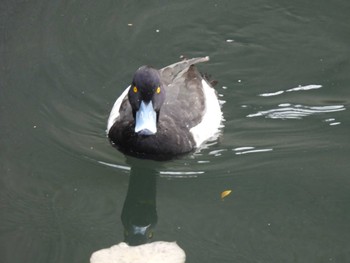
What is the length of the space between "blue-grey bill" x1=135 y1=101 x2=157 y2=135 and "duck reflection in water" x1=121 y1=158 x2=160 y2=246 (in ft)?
1.34

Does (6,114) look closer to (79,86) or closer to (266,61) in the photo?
(79,86)

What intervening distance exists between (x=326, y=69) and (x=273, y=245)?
289 centimetres

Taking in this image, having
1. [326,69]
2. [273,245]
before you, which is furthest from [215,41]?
[273,245]

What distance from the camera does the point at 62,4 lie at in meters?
9.95

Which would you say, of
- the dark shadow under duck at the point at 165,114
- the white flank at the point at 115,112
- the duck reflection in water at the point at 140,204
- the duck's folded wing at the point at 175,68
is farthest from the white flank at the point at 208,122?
the white flank at the point at 115,112

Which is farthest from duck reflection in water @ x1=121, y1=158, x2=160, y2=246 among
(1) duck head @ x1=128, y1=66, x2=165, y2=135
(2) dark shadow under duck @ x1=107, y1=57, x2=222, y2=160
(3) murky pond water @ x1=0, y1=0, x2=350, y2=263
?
(1) duck head @ x1=128, y1=66, x2=165, y2=135

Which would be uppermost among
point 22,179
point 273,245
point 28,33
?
point 28,33

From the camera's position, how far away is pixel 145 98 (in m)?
7.37

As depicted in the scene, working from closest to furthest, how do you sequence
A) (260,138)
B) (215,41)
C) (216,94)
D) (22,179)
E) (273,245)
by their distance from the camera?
(273,245) → (22,179) → (260,138) → (216,94) → (215,41)

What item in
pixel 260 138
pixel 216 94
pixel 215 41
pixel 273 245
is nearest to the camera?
pixel 273 245

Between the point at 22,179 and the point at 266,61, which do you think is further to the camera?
the point at 266,61

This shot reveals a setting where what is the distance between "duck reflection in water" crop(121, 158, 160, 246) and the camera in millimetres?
6816

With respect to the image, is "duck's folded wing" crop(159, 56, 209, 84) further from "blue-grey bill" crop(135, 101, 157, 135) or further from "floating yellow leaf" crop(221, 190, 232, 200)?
"floating yellow leaf" crop(221, 190, 232, 200)

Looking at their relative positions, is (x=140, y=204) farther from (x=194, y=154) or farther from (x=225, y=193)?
(x=194, y=154)
